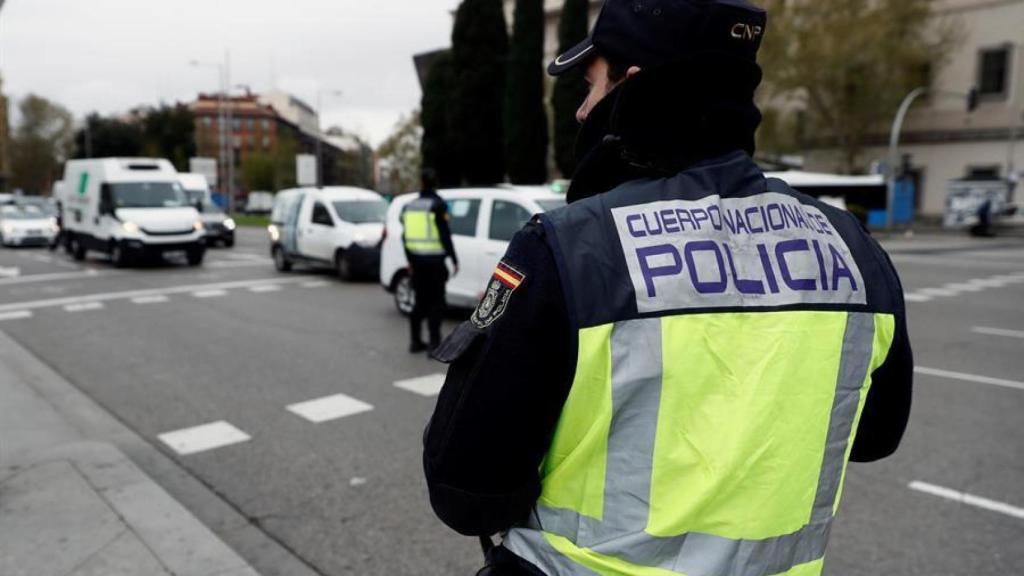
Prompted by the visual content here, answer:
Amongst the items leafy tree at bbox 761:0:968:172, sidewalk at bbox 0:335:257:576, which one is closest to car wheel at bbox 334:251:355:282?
sidewalk at bbox 0:335:257:576

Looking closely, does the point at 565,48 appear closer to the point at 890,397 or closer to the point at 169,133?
the point at 890,397

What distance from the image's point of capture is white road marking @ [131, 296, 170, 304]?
11969 mm

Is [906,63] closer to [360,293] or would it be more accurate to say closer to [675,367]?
[360,293]

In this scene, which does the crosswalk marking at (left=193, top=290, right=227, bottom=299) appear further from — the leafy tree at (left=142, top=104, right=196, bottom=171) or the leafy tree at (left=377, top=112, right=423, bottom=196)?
the leafy tree at (left=142, top=104, right=196, bottom=171)

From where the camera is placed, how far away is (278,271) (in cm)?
1672

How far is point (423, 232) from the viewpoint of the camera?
25.7 feet

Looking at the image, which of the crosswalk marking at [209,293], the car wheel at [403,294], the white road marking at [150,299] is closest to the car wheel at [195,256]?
the crosswalk marking at [209,293]

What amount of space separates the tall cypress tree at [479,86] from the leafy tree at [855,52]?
1138 cm

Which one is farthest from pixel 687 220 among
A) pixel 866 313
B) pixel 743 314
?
pixel 866 313

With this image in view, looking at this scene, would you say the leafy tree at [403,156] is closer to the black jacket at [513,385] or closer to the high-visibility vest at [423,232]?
the high-visibility vest at [423,232]

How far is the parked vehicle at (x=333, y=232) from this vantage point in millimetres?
14641

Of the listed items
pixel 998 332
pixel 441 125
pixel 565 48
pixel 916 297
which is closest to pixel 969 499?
pixel 998 332

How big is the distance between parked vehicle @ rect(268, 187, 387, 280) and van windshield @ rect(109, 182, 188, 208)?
280 centimetres

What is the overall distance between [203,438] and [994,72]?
4072cm
